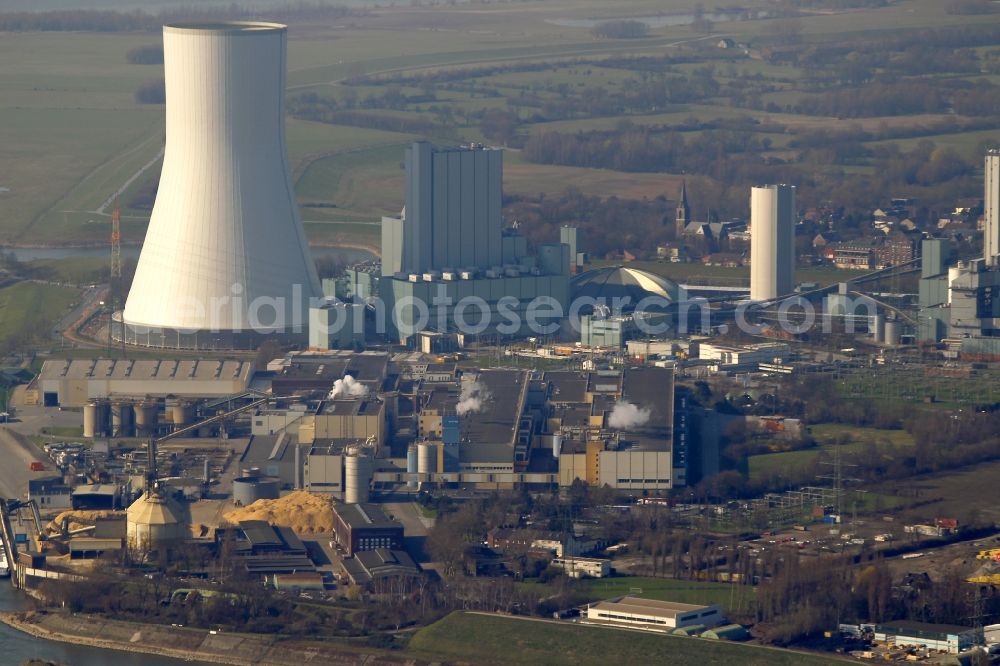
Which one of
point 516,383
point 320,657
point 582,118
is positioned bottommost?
point 320,657


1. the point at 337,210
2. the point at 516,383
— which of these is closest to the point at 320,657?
the point at 516,383

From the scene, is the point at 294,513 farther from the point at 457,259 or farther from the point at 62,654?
the point at 457,259

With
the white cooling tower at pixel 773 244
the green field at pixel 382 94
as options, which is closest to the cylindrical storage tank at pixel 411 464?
the white cooling tower at pixel 773 244

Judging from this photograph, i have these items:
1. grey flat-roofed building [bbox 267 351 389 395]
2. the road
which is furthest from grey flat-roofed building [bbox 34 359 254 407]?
the road

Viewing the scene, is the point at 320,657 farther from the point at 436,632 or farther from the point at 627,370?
the point at 627,370

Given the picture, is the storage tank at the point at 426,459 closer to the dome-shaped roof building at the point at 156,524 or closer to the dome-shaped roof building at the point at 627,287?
the dome-shaped roof building at the point at 156,524

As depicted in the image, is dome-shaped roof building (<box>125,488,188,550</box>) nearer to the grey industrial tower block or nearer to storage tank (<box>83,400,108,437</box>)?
storage tank (<box>83,400,108,437</box>)

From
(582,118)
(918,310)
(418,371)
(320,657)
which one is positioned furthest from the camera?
(582,118)
